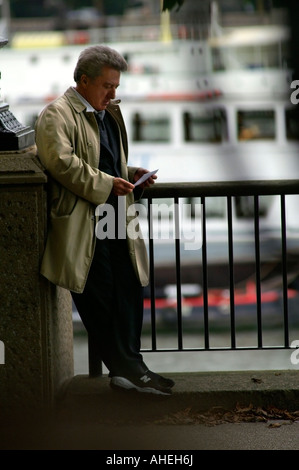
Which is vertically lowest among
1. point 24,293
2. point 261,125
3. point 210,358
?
point 210,358

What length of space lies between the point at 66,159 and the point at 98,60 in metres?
0.43

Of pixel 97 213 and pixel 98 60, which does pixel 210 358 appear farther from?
pixel 98 60

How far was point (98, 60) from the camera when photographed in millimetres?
3404

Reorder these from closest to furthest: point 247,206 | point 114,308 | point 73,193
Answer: point 73,193
point 114,308
point 247,206

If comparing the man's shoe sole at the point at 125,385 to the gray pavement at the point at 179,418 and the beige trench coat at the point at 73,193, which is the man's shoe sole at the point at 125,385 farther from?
the beige trench coat at the point at 73,193

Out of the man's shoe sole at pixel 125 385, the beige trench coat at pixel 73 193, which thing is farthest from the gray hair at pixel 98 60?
the man's shoe sole at pixel 125 385

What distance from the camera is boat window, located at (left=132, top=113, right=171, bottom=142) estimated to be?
1038 inches

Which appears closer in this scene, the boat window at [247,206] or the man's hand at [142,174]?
the man's hand at [142,174]

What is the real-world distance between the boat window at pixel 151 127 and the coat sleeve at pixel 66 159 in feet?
73.4

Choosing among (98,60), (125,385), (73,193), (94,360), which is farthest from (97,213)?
(94,360)

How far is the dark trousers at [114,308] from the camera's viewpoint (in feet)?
12.0

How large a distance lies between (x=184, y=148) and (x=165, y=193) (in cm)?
2388

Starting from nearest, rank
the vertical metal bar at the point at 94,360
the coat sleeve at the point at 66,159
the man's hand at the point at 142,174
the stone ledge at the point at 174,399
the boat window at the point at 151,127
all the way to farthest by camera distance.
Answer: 1. the coat sleeve at the point at 66,159
2. the man's hand at the point at 142,174
3. the stone ledge at the point at 174,399
4. the vertical metal bar at the point at 94,360
5. the boat window at the point at 151,127

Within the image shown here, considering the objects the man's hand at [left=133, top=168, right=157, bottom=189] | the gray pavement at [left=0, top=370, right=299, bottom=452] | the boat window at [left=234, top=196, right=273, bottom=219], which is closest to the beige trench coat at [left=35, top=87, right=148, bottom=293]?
the man's hand at [left=133, top=168, right=157, bottom=189]
